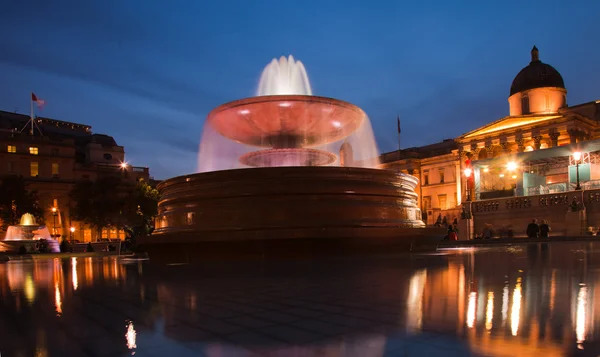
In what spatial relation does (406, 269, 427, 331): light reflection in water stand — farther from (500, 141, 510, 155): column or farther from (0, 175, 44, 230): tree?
(500, 141, 510, 155): column

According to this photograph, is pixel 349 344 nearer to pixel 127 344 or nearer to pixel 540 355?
pixel 540 355

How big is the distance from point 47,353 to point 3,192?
51626 millimetres

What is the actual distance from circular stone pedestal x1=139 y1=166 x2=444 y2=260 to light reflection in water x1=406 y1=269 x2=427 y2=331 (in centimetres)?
297

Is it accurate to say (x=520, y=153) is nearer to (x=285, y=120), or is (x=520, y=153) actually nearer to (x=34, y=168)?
(x=285, y=120)

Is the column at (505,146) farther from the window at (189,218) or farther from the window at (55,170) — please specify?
the window at (55,170)

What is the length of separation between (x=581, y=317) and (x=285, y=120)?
889cm

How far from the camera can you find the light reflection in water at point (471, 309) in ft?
8.74

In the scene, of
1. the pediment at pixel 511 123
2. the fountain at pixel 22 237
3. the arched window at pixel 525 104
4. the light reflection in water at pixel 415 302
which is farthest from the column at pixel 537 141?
the light reflection in water at pixel 415 302

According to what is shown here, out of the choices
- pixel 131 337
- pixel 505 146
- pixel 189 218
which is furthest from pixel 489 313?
pixel 505 146

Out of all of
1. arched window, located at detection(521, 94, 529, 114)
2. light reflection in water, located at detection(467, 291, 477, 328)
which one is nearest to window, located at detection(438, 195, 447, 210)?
arched window, located at detection(521, 94, 529, 114)

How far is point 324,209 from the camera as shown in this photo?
26.7 feet

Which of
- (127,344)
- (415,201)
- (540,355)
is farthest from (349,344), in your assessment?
(415,201)

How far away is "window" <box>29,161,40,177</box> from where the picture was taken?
55.9 meters

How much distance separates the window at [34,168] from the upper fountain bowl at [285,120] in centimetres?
5240
